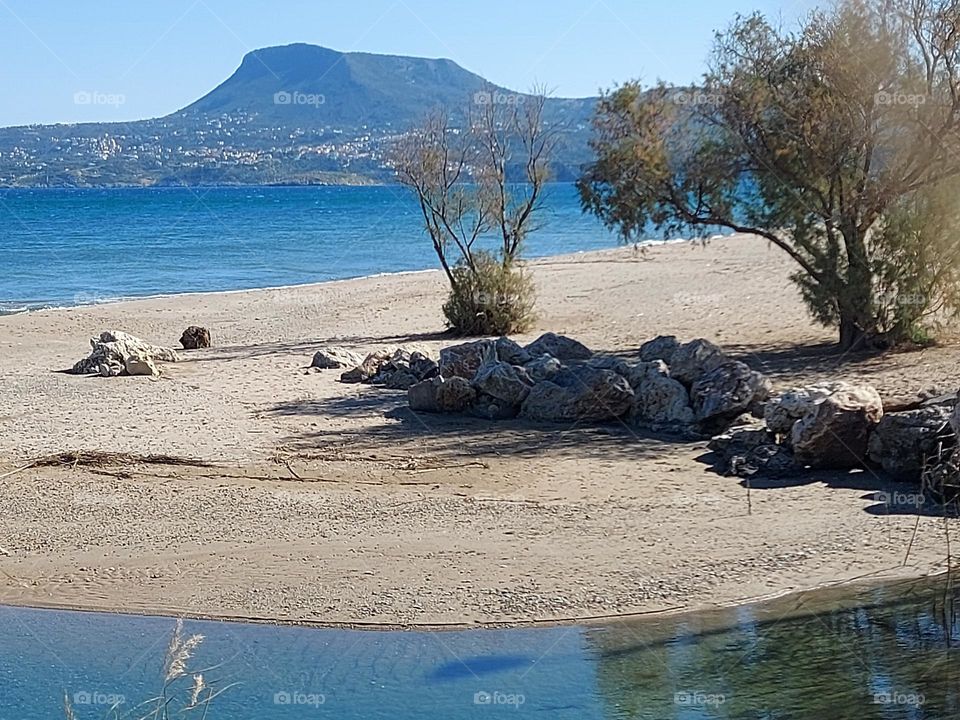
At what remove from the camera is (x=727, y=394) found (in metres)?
12.8

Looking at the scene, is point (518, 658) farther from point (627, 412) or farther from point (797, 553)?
point (627, 412)

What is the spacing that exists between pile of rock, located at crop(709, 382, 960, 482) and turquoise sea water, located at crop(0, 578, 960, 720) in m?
2.33

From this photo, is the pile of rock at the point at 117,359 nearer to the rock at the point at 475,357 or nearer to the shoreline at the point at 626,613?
the rock at the point at 475,357

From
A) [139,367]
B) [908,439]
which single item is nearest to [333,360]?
[139,367]

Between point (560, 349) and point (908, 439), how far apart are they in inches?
228

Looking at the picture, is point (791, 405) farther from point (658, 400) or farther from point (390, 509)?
point (390, 509)

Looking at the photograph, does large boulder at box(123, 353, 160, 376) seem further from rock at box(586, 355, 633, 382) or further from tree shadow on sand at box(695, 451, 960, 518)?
tree shadow on sand at box(695, 451, 960, 518)

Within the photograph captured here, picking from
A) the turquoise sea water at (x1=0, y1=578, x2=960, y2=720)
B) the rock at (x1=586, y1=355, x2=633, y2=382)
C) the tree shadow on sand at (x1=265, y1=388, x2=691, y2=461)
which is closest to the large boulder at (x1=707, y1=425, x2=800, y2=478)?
the tree shadow on sand at (x1=265, y1=388, x2=691, y2=461)

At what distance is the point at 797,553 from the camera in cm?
927

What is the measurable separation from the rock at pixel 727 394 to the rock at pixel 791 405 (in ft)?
2.65

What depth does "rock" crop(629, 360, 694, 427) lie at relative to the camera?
13086 mm

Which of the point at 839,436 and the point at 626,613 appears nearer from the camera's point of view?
the point at 626,613

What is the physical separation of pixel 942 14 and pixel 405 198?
90.0 metres

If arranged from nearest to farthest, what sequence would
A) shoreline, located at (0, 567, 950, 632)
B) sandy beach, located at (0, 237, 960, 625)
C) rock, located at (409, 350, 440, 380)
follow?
shoreline, located at (0, 567, 950, 632)
sandy beach, located at (0, 237, 960, 625)
rock, located at (409, 350, 440, 380)
